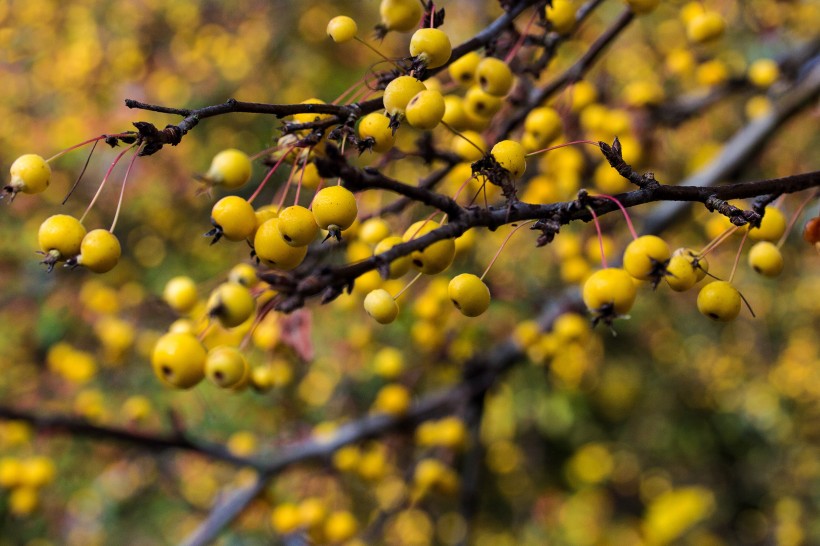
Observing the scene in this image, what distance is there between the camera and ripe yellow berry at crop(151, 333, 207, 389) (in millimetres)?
1312

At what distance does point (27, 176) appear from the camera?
1.22 m

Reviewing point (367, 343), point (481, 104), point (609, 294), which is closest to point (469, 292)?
point (609, 294)

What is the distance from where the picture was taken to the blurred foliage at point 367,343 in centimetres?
418

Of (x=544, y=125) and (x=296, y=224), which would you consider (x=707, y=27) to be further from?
(x=296, y=224)

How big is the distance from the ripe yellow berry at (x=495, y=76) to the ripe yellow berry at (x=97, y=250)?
0.88m

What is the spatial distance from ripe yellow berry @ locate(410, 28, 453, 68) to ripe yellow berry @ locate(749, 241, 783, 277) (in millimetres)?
887

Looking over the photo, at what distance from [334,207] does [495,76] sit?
1.89 ft

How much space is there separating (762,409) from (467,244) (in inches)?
204

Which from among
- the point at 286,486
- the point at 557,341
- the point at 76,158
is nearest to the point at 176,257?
the point at 76,158

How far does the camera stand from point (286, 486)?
13.5 ft

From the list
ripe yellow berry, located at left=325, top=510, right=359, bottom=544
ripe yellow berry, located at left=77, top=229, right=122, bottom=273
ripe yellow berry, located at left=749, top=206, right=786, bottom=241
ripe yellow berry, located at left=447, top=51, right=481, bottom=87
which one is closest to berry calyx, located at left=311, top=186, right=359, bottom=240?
ripe yellow berry, located at left=77, top=229, right=122, bottom=273

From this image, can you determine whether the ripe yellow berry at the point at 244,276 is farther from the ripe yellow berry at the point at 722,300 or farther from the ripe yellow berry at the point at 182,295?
the ripe yellow berry at the point at 722,300

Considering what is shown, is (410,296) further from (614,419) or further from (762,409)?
(762,409)

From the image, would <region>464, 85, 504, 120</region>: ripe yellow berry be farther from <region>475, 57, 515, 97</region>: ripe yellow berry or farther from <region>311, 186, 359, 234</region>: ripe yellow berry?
<region>311, 186, 359, 234</region>: ripe yellow berry
